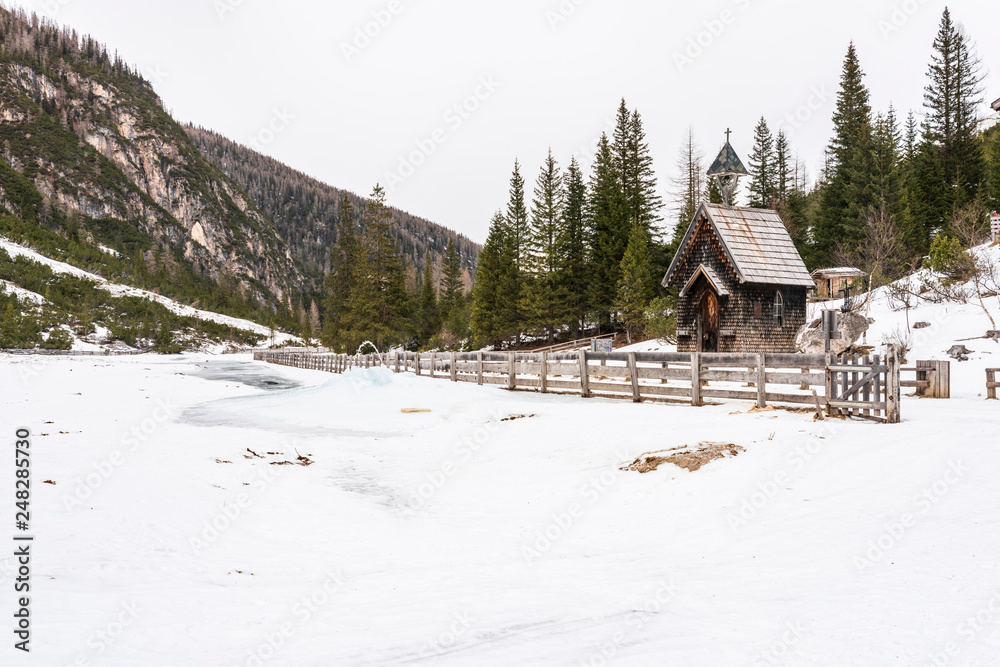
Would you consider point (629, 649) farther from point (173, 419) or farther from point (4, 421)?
point (173, 419)

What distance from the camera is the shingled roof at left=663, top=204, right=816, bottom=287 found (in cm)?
2702

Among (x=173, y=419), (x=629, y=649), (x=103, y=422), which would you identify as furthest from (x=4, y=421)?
(x=629, y=649)

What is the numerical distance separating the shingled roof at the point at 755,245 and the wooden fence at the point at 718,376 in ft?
21.7

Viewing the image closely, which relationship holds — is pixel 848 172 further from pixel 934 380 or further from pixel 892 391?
pixel 892 391

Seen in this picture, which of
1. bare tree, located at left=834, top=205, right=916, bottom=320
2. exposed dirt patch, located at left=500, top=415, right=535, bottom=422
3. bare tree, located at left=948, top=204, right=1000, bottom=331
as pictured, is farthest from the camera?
bare tree, located at left=834, top=205, right=916, bottom=320

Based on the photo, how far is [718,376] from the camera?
13.5m

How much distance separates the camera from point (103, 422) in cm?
1222

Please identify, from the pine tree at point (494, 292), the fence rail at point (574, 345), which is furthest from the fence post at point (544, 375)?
the pine tree at point (494, 292)

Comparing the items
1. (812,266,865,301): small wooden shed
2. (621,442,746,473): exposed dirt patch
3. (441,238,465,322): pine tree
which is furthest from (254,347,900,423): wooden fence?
(441,238,465,322): pine tree

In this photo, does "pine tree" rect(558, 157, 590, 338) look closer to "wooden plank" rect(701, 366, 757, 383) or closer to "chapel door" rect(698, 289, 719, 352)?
"chapel door" rect(698, 289, 719, 352)

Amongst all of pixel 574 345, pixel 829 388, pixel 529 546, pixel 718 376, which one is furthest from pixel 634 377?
pixel 574 345

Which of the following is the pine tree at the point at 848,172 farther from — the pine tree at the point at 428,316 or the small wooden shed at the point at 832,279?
the pine tree at the point at 428,316

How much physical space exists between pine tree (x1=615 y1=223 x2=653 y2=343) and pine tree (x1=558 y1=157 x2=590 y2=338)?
18.0 ft

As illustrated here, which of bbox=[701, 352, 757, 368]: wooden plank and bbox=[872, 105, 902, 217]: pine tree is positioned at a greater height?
bbox=[872, 105, 902, 217]: pine tree
